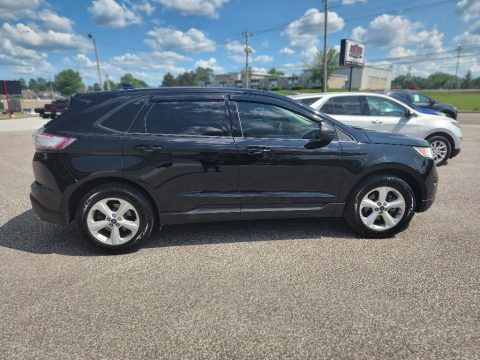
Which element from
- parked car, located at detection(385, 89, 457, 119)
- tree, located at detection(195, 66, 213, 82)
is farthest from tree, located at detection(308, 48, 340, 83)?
parked car, located at detection(385, 89, 457, 119)

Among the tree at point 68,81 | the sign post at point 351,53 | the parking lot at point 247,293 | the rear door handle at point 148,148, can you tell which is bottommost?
the parking lot at point 247,293

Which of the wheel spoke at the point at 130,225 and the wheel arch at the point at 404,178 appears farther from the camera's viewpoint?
the wheel arch at the point at 404,178

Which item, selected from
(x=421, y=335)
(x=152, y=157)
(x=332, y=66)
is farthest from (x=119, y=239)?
(x=332, y=66)

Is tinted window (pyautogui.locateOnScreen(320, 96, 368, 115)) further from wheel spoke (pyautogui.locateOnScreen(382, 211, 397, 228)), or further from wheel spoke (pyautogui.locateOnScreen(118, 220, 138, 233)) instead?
wheel spoke (pyautogui.locateOnScreen(118, 220, 138, 233))

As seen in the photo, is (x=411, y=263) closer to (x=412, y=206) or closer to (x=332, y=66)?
(x=412, y=206)

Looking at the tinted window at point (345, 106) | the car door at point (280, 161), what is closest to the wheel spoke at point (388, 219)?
the car door at point (280, 161)

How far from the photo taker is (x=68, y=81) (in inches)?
5344

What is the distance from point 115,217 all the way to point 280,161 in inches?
72.4

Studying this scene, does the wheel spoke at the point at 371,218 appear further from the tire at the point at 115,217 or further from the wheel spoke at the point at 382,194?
the tire at the point at 115,217

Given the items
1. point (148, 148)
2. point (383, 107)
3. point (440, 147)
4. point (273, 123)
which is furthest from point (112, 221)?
point (440, 147)

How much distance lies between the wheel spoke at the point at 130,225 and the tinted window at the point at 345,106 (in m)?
5.08

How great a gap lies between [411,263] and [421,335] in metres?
1.07

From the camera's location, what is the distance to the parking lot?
2.17 m

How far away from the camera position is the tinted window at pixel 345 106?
23.0ft
